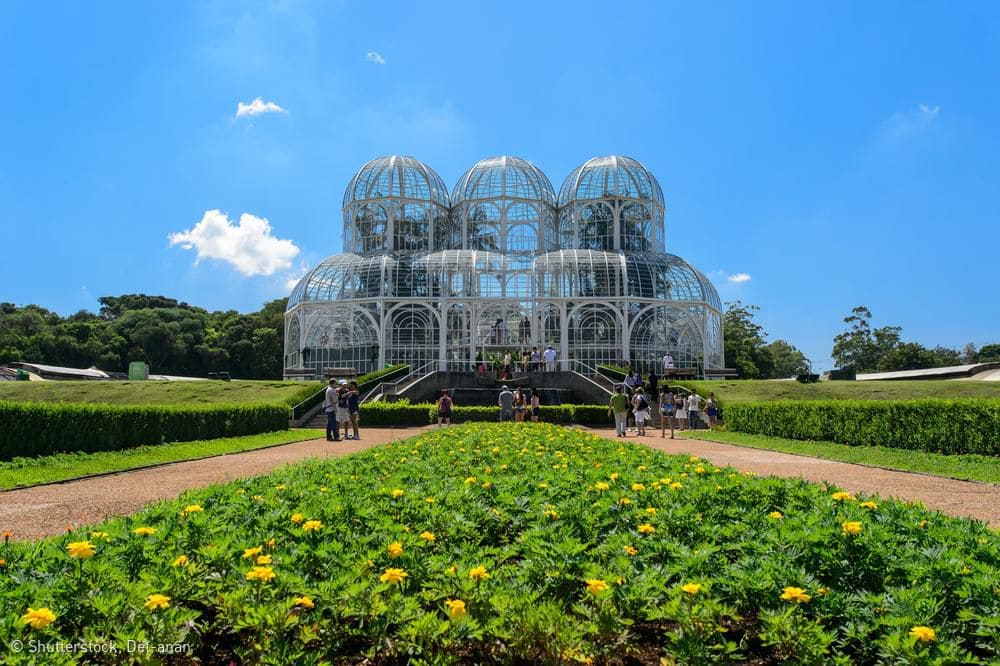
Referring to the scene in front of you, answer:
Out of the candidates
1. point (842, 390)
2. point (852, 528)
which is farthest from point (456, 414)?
point (852, 528)

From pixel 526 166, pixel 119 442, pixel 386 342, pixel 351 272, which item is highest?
pixel 526 166

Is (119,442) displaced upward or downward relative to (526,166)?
downward

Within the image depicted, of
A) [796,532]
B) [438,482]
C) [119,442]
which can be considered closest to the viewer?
[796,532]

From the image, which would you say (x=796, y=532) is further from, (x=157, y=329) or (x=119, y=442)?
(x=157, y=329)

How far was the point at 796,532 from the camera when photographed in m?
3.35

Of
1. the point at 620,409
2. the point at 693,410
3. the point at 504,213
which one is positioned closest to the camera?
the point at 620,409

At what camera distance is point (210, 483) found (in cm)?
972

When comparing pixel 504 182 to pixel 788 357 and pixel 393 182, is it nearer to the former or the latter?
pixel 393 182

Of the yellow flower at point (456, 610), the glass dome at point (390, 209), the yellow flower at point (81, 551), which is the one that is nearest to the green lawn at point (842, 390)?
the glass dome at point (390, 209)

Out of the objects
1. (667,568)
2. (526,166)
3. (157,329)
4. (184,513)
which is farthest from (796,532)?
(157,329)

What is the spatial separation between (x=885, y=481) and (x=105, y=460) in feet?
45.0

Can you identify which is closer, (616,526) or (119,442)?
(616,526)

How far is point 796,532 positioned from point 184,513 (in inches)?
129

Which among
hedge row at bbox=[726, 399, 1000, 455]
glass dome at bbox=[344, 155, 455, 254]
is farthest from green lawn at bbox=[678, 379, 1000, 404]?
glass dome at bbox=[344, 155, 455, 254]
